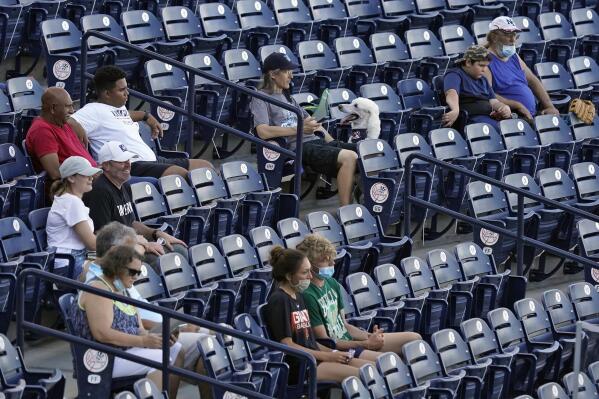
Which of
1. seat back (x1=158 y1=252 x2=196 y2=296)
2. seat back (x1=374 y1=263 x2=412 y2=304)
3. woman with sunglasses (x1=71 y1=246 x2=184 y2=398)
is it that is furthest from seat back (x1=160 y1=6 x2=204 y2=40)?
woman with sunglasses (x1=71 y1=246 x2=184 y2=398)

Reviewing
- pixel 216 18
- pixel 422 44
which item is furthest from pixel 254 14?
pixel 422 44

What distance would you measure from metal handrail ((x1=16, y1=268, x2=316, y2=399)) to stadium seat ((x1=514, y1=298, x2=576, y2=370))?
84.6 inches

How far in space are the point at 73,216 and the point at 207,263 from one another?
2.65 ft

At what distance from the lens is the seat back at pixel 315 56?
12.5 metres

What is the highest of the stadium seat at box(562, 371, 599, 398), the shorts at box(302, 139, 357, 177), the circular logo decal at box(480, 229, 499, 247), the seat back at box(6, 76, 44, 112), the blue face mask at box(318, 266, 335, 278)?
the seat back at box(6, 76, 44, 112)

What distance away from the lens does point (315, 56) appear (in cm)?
1262

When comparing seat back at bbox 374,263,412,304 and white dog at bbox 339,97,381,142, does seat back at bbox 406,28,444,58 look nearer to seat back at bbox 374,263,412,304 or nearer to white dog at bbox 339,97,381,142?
white dog at bbox 339,97,381,142

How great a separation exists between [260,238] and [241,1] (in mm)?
3591

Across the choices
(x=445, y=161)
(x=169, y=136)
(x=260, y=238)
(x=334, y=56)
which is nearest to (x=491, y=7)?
A: (x=334, y=56)

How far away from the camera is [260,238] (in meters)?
9.77

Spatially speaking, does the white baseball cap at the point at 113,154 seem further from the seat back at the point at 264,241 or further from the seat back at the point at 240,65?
the seat back at the point at 240,65

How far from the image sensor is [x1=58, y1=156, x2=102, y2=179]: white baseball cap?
9047 millimetres

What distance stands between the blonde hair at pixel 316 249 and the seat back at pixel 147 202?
112 cm

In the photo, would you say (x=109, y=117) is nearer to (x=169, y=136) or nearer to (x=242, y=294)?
(x=169, y=136)
